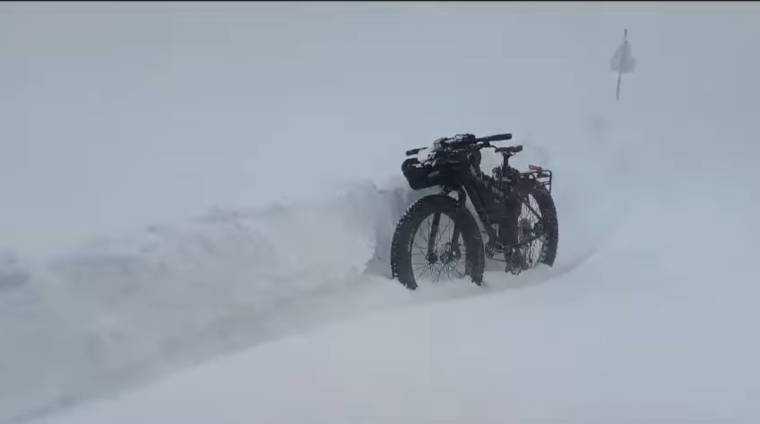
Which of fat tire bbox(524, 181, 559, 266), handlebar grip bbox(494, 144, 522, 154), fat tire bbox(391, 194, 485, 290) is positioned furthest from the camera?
fat tire bbox(524, 181, 559, 266)

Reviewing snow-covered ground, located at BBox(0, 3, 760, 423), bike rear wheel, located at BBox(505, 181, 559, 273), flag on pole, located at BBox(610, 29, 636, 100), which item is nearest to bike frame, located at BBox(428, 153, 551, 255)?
bike rear wheel, located at BBox(505, 181, 559, 273)

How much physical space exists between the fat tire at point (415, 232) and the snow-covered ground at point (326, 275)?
135 millimetres

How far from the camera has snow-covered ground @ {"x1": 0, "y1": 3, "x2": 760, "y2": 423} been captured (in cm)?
350

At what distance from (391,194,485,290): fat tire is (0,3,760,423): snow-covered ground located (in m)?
0.14

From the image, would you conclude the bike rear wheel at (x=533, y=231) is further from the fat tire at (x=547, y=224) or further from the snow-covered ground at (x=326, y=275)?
the snow-covered ground at (x=326, y=275)

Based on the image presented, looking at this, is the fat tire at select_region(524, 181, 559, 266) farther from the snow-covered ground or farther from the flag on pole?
the flag on pole

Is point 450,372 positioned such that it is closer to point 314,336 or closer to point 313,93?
point 314,336

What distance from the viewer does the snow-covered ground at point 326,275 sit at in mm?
3504

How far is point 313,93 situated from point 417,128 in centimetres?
343

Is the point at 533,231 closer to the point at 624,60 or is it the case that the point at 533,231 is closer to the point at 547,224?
the point at 547,224

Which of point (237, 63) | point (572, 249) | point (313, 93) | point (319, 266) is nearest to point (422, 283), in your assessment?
point (319, 266)

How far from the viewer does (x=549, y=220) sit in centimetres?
576

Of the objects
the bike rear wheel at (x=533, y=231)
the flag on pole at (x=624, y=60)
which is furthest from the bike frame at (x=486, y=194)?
the flag on pole at (x=624, y=60)

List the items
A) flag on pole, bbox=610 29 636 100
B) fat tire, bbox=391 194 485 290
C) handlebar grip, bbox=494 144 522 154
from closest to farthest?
fat tire, bbox=391 194 485 290 → handlebar grip, bbox=494 144 522 154 → flag on pole, bbox=610 29 636 100
